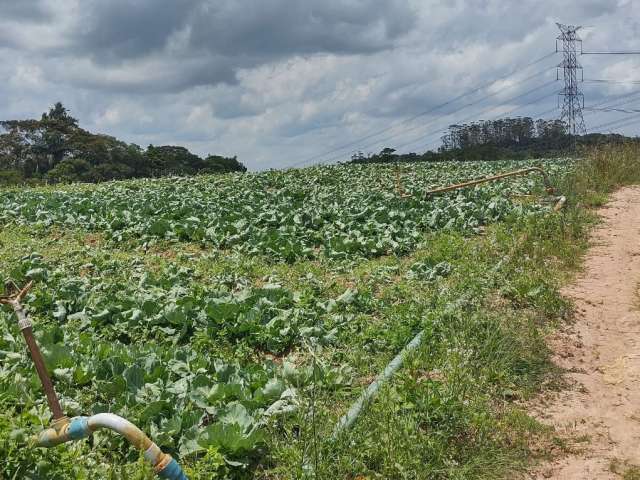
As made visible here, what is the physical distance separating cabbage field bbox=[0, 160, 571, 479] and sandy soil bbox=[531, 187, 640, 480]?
1.60ft

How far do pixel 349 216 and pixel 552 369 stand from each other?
8082 mm

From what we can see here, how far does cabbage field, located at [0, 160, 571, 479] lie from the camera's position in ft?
12.6

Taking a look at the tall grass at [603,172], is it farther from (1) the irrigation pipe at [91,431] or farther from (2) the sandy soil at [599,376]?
(1) the irrigation pipe at [91,431]

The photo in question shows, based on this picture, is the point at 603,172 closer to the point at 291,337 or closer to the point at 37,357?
the point at 291,337

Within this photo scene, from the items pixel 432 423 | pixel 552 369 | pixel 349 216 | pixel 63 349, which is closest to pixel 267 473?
pixel 432 423

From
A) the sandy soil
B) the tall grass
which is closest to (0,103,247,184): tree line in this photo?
the tall grass

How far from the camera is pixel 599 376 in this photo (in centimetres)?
545

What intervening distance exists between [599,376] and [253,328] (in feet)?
11.2

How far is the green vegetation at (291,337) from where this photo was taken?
3830 millimetres

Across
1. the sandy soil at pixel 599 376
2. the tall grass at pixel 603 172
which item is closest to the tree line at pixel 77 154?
the tall grass at pixel 603 172

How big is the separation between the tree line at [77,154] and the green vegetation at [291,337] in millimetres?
35558

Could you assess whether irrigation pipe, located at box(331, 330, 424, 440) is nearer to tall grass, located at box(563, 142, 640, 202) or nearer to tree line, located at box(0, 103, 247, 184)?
tall grass, located at box(563, 142, 640, 202)

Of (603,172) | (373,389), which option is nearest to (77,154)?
(603,172)

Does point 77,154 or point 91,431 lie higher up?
point 77,154
